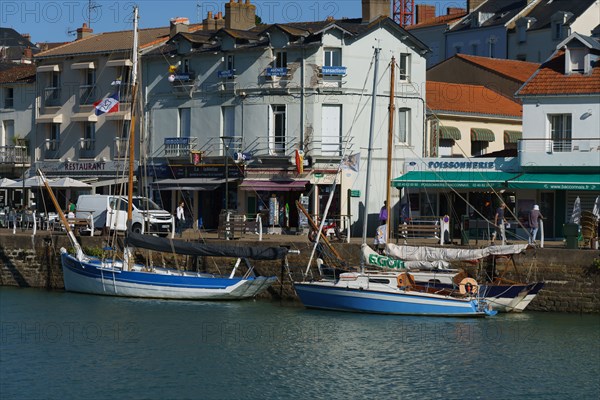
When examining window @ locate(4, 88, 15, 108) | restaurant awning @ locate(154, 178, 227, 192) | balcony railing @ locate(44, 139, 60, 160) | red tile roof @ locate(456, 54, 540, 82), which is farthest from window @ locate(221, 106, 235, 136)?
red tile roof @ locate(456, 54, 540, 82)

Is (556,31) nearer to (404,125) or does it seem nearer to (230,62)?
(404,125)

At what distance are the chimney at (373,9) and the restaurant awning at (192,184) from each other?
10114mm

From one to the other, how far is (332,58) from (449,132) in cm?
740

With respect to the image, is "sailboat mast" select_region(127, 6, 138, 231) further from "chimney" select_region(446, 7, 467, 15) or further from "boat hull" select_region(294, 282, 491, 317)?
"chimney" select_region(446, 7, 467, 15)

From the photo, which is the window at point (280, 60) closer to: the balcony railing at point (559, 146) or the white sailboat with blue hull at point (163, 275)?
the white sailboat with blue hull at point (163, 275)

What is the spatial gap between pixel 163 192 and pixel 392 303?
792 inches

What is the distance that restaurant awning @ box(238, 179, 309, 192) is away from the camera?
166 ft

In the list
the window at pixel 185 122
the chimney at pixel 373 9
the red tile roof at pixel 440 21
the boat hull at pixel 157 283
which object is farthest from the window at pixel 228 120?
the red tile roof at pixel 440 21

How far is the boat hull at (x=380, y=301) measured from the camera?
37219 mm

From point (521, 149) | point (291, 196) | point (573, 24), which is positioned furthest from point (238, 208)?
point (573, 24)

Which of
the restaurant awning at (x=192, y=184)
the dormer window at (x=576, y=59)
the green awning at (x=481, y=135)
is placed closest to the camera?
the dormer window at (x=576, y=59)

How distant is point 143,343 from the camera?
1341 inches

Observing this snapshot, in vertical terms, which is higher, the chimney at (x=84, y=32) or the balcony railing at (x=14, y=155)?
the chimney at (x=84, y=32)

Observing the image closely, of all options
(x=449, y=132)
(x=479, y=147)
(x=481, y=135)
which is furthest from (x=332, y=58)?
(x=479, y=147)
